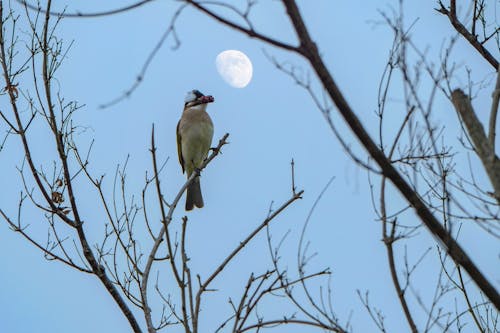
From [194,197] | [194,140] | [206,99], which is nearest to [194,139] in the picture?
[194,140]

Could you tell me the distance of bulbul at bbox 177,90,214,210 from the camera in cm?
1027

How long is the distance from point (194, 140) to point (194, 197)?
3.07 ft

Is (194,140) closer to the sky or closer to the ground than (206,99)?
closer to the ground

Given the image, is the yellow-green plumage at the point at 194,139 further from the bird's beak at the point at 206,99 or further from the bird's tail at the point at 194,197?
the bird's beak at the point at 206,99

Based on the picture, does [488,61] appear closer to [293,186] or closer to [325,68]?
[293,186]

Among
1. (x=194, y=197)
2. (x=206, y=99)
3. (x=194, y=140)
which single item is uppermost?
(x=206, y=99)

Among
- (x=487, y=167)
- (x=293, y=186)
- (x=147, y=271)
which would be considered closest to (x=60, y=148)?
(x=147, y=271)

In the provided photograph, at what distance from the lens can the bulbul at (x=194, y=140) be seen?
404 inches

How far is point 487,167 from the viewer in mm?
2266

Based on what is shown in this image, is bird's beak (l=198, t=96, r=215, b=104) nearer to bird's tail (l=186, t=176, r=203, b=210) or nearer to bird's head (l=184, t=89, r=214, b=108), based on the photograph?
bird's head (l=184, t=89, r=214, b=108)

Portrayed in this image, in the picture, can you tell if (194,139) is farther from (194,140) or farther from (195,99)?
(195,99)

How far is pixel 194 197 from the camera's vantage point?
1024cm

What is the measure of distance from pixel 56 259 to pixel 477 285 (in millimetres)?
3175

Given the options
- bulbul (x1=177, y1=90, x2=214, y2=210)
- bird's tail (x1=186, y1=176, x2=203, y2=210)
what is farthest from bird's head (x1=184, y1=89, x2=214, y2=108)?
bird's tail (x1=186, y1=176, x2=203, y2=210)
